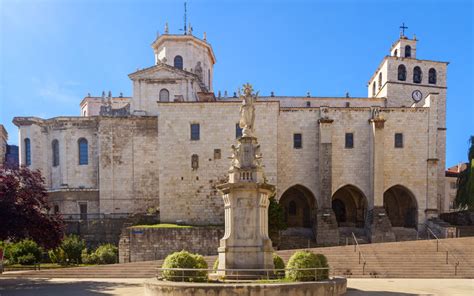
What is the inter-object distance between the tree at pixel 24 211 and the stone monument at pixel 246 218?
10.2m

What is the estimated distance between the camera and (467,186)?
37.2 meters

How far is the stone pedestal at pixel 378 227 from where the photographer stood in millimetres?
32625

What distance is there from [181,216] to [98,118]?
483 inches

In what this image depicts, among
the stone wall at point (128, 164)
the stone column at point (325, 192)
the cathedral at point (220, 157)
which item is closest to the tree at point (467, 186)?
the cathedral at point (220, 157)

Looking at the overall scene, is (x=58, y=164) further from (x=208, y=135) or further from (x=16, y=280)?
(x=16, y=280)

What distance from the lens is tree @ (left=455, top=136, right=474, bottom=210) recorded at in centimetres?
3599

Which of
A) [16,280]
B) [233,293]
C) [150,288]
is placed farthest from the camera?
[16,280]

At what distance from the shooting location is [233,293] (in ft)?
40.1

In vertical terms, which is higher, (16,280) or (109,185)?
(109,185)

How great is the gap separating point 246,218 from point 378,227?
21.8 metres

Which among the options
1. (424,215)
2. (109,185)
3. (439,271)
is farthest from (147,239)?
(424,215)

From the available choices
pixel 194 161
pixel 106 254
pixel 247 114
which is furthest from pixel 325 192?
pixel 247 114

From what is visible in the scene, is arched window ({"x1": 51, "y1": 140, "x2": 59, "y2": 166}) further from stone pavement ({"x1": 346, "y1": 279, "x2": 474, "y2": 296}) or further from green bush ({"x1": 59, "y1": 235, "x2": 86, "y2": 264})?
stone pavement ({"x1": 346, "y1": 279, "x2": 474, "y2": 296})

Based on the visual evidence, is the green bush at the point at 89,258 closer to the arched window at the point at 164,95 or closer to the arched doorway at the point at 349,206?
the arched window at the point at 164,95
